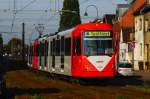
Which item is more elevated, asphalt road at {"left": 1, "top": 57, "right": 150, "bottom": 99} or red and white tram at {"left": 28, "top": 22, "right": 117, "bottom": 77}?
red and white tram at {"left": 28, "top": 22, "right": 117, "bottom": 77}

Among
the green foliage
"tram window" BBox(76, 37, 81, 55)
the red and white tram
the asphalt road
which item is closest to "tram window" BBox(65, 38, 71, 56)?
the red and white tram

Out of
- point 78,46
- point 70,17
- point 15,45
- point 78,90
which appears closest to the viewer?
point 78,90

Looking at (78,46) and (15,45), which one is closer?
(78,46)

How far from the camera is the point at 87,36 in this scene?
113 feet

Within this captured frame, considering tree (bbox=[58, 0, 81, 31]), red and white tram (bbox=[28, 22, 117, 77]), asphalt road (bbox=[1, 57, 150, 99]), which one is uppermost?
tree (bbox=[58, 0, 81, 31])

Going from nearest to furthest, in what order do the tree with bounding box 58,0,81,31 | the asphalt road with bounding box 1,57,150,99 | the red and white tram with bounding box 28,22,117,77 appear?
the asphalt road with bounding box 1,57,150,99
the red and white tram with bounding box 28,22,117,77
the tree with bounding box 58,0,81,31

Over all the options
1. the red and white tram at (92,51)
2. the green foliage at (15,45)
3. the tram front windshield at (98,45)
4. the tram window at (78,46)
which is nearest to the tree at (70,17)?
the red and white tram at (92,51)

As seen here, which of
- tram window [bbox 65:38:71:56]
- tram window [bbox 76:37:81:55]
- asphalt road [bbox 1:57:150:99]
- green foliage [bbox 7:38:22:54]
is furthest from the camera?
green foliage [bbox 7:38:22:54]

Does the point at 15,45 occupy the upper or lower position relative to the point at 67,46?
upper

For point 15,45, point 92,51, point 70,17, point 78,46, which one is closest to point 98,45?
point 92,51

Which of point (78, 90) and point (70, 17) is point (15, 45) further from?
point (78, 90)

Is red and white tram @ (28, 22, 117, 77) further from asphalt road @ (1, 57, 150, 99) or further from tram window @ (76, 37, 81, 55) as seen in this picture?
asphalt road @ (1, 57, 150, 99)

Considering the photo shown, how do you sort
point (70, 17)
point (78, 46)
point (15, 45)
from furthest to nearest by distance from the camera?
point (15, 45) → point (70, 17) → point (78, 46)

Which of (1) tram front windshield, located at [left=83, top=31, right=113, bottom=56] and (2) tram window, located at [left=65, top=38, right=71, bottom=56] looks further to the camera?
(2) tram window, located at [left=65, top=38, right=71, bottom=56]
